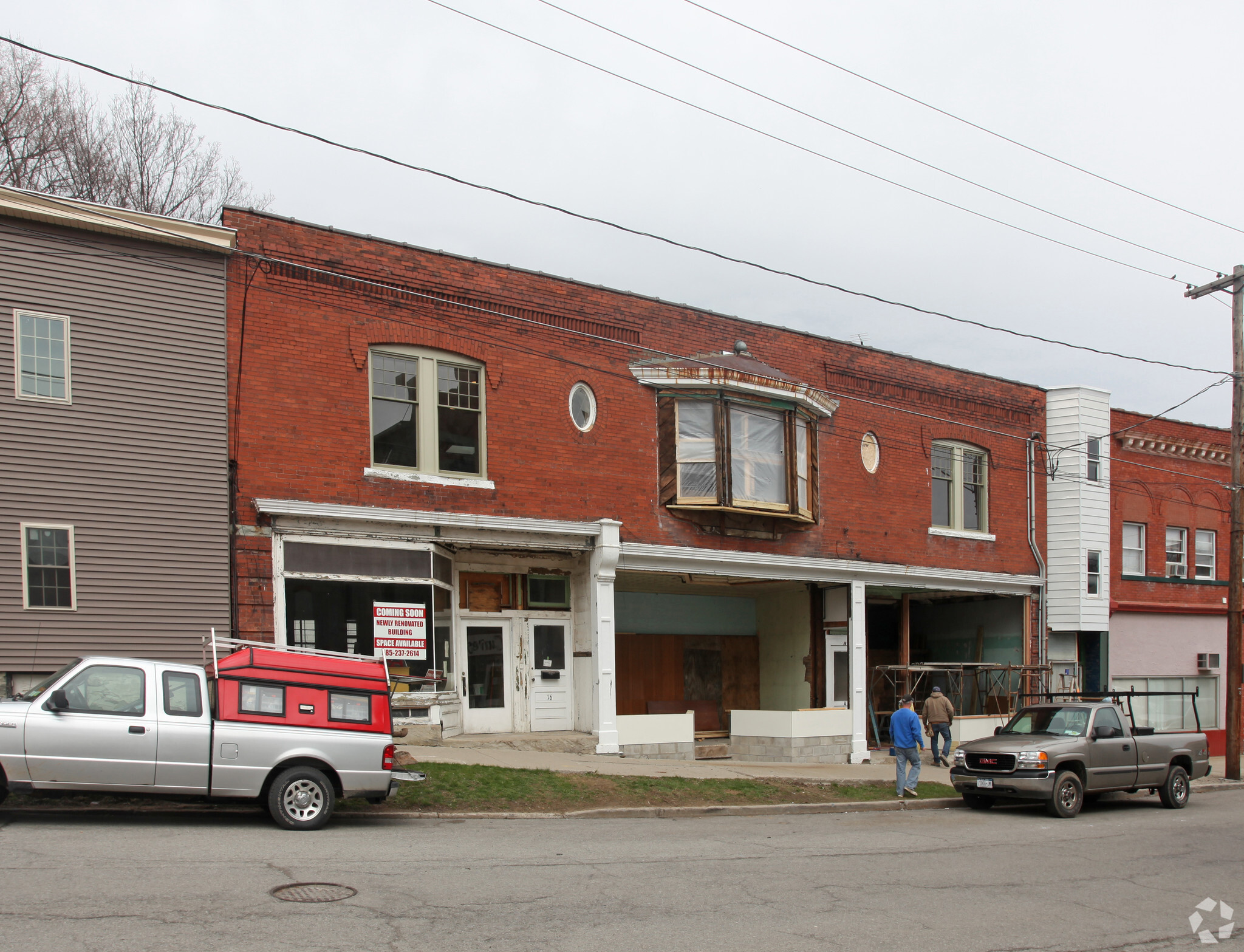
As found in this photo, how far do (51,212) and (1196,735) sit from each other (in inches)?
725

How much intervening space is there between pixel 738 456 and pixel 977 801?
709 centimetres

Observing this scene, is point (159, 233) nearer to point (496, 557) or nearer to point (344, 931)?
point (496, 557)

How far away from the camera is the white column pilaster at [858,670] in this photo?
22312 mm

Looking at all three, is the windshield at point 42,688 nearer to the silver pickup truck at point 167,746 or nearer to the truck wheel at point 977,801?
the silver pickup truck at point 167,746

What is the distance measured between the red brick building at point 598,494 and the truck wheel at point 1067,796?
6202 mm

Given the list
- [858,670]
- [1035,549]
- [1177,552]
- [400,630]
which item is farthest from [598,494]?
[1177,552]

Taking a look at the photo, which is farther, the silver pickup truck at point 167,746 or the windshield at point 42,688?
the windshield at point 42,688

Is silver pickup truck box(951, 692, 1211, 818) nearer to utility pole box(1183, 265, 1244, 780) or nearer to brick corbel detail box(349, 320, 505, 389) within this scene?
utility pole box(1183, 265, 1244, 780)

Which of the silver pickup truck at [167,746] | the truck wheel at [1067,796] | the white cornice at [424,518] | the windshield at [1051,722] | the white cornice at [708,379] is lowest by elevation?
the truck wheel at [1067,796]

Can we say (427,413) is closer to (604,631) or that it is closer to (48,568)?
(604,631)

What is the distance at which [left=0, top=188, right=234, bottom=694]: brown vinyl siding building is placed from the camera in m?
13.8

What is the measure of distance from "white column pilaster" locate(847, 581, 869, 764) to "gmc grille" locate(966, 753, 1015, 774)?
6.20 m

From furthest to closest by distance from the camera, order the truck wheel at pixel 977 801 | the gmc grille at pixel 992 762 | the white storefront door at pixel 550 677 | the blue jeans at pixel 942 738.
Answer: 1. the blue jeans at pixel 942 738
2. the white storefront door at pixel 550 677
3. the truck wheel at pixel 977 801
4. the gmc grille at pixel 992 762

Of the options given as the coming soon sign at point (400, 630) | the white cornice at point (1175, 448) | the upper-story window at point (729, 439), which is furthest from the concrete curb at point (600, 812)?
the white cornice at point (1175, 448)
